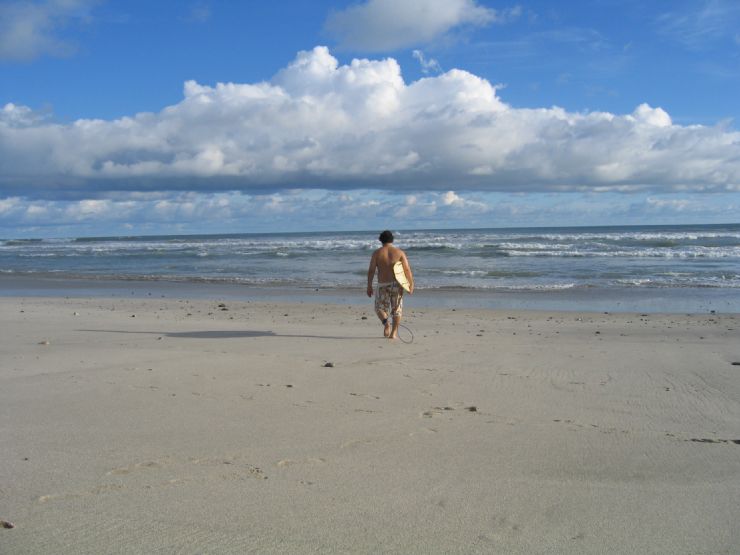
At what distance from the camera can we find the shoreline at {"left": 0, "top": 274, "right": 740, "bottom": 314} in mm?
14594

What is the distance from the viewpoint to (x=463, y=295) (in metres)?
17.3

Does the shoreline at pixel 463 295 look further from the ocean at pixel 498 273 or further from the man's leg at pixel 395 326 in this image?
the man's leg at pixel 395 326

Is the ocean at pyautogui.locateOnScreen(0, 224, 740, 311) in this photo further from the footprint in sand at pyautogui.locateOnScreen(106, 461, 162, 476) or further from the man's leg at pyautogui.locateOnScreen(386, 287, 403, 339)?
the footprint in sand at pyautogui.locateOnScreen(106, 461, 162, 476)

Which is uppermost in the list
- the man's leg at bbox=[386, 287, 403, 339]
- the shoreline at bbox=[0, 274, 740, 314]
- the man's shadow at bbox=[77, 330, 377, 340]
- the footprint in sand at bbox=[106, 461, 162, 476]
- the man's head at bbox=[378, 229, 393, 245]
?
the man's head at bbox=[378, 229, 393, 245]

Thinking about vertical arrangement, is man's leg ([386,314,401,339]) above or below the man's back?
below

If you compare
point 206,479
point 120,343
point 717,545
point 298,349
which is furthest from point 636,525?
point 120,343

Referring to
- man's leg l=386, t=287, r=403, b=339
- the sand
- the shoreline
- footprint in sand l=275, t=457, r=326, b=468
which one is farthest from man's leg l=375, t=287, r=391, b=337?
footprint in sand l=275, t=457, r=326, b=468

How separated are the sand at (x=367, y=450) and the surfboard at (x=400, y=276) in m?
1.66

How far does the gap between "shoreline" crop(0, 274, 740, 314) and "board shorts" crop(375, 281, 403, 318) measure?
17.4 ft

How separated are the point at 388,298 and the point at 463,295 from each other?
26.8 feet

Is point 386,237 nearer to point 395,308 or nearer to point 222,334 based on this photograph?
point 395,308

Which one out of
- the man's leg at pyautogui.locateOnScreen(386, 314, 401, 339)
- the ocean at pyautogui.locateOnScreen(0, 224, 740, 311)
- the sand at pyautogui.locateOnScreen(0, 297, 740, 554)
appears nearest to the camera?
the sand at pyautogui.locateOnScreen(0, 297, 740, 554)

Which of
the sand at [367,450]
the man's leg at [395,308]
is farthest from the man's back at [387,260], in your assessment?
the sand at [367,450]

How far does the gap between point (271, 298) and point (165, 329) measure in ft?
23.1
